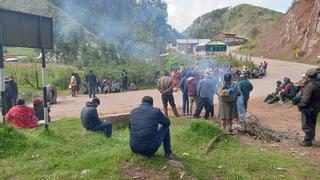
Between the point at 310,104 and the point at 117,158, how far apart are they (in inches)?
206

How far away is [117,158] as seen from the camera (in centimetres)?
700

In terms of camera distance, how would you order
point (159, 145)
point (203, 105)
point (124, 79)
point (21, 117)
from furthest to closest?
point (124, 79), point (203, 105), point (21, 117), point (159, 145)

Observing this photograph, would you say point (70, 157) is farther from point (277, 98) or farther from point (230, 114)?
point (277, 98)

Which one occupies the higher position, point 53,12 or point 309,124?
point 53,12

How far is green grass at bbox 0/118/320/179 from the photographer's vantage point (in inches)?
273

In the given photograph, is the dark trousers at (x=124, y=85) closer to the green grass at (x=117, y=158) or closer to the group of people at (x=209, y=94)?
the group of people at (x=209, y=94)

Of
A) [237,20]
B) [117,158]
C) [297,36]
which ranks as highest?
[237,20]

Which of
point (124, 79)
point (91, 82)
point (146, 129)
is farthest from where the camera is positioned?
point (124, 79)

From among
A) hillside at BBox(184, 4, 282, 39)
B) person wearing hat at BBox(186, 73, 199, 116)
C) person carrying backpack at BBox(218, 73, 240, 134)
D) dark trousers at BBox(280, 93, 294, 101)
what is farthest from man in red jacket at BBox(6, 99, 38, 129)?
hillside at BBox(184, 4, 282, 39)

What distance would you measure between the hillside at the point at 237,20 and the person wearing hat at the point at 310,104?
9665 cm

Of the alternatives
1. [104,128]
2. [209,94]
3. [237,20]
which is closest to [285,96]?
[209,94]

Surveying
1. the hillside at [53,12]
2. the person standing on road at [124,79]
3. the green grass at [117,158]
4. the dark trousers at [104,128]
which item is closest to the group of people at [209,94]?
the green grass at [117,158]

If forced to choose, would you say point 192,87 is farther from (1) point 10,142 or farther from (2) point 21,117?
(1) point 10,142

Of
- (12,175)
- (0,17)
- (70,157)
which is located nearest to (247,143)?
(70,157)
